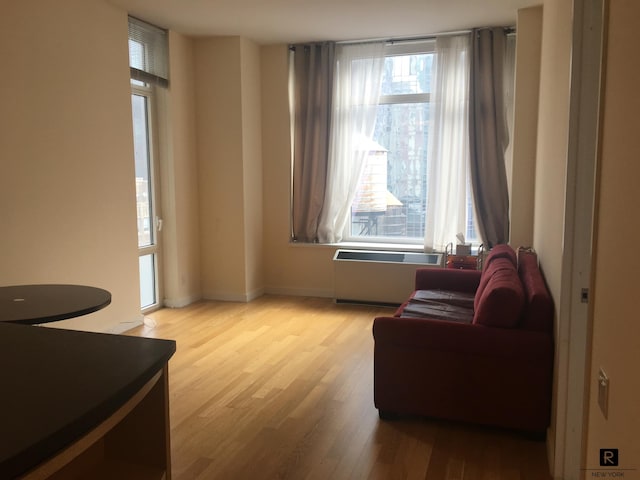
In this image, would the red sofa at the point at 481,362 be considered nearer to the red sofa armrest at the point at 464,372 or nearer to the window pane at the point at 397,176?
the red sofa armrest at the point at 464,372

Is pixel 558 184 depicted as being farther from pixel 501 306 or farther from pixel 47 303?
pixel 47 303

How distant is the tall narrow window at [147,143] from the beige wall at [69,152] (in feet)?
1.22

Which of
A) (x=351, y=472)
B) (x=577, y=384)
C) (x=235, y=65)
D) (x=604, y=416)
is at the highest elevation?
(x=235, y=65)

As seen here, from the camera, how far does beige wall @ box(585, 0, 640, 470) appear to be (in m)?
1.15

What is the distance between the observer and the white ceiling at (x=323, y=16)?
15.1ft

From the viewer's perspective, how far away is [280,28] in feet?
17.6

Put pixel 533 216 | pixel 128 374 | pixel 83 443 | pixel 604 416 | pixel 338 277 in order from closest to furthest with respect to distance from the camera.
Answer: pixel 83 443 → pixel 128 374 → pixel 604 416 → pixel 533 216 → pixel 338 277

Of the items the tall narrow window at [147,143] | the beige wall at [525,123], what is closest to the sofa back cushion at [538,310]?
the beige wall at [525,123]

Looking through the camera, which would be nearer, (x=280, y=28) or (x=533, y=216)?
(x=533, y=216)

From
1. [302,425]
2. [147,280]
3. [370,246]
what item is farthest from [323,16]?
[302,425]

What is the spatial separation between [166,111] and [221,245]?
5.02 ft

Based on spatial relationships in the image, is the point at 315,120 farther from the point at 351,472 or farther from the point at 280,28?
the point at 351,472

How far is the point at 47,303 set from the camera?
7.92 ft

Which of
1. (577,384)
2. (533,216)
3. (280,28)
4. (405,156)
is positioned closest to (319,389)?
(577,384)
